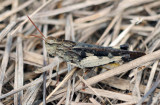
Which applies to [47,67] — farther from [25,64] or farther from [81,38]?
[81,38]

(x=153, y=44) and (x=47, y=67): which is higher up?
(x=153, y=44)

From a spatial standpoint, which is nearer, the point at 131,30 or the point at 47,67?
the point at 47,67

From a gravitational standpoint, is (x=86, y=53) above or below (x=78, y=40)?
below

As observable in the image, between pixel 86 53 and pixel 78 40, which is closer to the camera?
pixel 86 53

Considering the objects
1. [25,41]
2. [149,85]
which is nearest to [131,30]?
[149,85]
